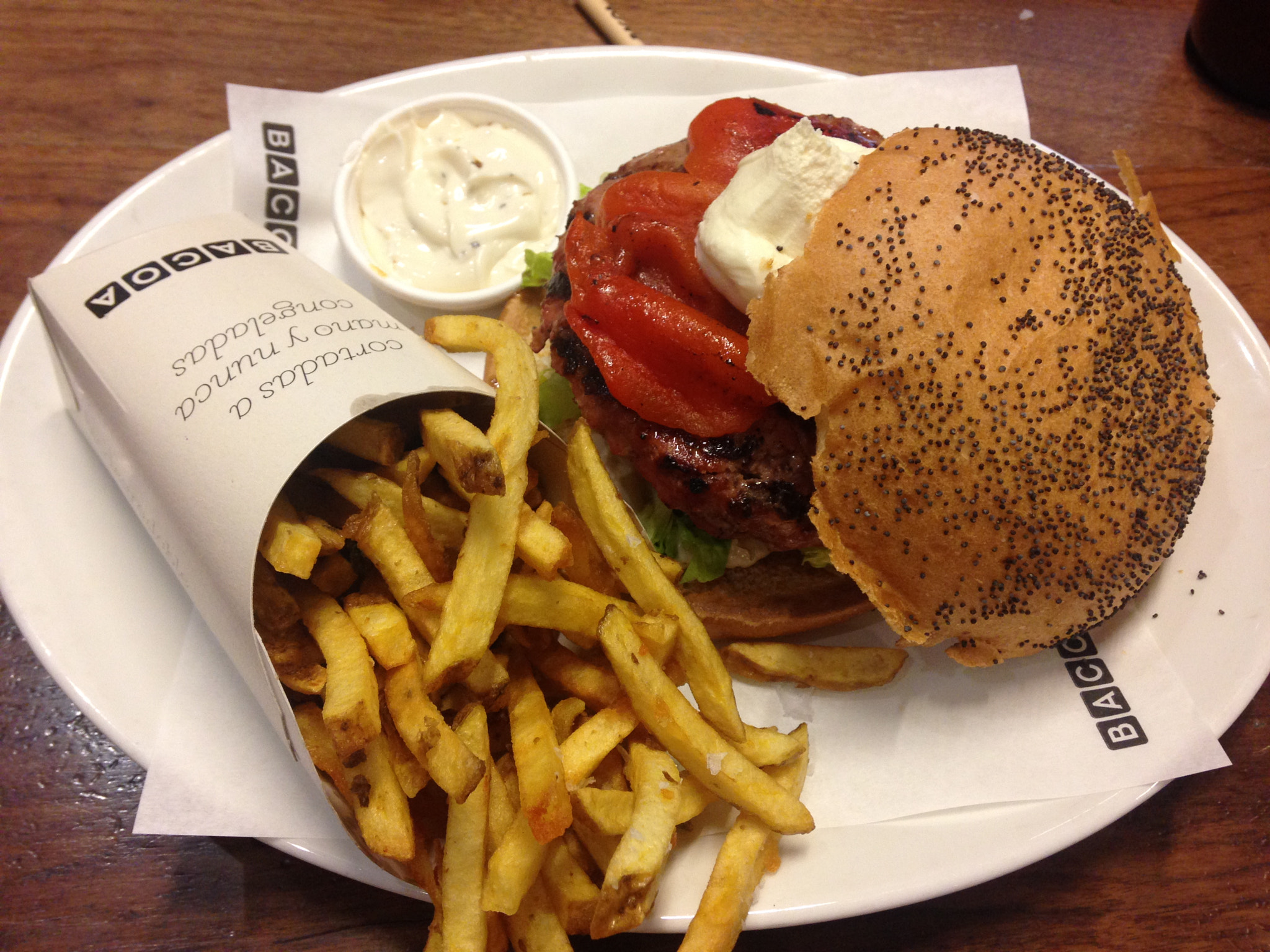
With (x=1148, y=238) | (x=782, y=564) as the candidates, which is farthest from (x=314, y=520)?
(x=1148, y=238)

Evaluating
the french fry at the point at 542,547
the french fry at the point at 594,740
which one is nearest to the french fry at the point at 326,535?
the french fry at the point at 542,547

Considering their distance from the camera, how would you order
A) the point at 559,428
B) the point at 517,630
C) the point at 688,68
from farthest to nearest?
the point at 688,68
the point at 559,428
the point at 517,630

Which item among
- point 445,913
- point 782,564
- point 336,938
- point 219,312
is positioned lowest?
point 336,938

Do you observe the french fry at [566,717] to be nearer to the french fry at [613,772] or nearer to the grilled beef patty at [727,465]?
the french fry at [613,772]

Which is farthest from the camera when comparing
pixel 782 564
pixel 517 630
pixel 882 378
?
pixel 782 564

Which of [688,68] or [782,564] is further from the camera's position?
[688,68]

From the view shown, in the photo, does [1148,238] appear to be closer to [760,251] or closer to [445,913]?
[760,251]

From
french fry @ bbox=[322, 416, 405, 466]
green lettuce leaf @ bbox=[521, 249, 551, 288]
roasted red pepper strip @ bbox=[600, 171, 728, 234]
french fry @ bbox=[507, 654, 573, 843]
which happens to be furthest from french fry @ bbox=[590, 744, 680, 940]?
green lettuce leaf @ bbox=[521, 249, 551, 288]
